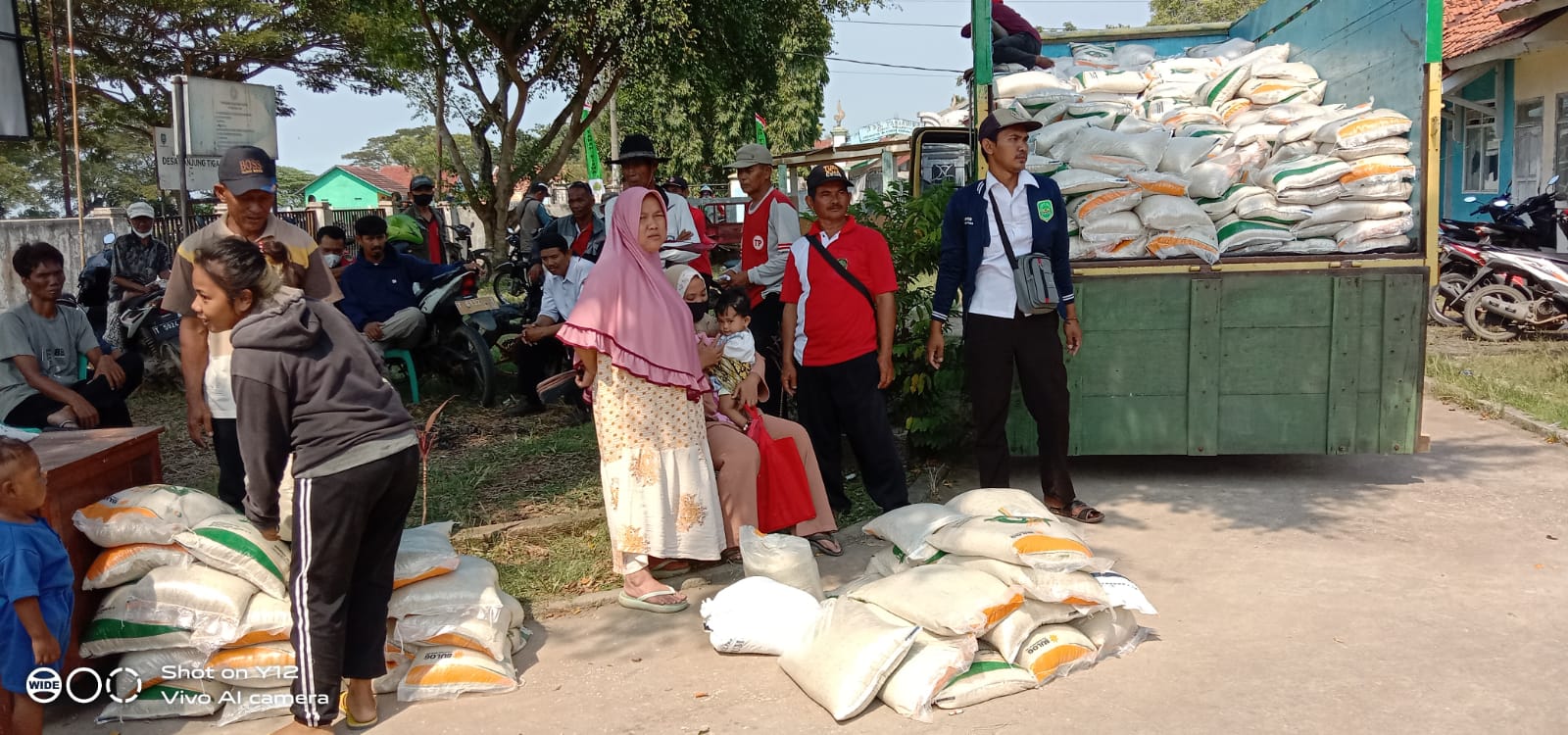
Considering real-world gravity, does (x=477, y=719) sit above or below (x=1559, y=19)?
below

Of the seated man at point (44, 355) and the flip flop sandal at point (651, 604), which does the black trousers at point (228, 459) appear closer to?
the seated man at point (44, 355)

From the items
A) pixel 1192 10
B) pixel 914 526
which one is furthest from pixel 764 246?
pixel 1192 10

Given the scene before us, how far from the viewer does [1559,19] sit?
11.6m

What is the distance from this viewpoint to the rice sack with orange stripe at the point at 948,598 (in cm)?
354

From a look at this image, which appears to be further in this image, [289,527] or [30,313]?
[30,313]

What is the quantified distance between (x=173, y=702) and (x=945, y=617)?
2.45 m

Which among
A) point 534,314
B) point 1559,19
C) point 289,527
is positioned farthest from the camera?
point 1559,19

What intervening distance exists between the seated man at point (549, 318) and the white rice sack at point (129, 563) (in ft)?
9.92

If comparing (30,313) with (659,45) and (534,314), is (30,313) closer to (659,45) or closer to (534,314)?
(534,314)

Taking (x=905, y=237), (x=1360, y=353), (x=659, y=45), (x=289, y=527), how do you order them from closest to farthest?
(x=289, y=527)
(x=1360, y=353)
(x=905, y=237)
(x=659, y=45)

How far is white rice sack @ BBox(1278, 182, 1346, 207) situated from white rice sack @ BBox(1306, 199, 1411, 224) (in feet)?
0.12

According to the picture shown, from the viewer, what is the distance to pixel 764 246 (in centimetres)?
653

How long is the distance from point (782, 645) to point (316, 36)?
2316 cm

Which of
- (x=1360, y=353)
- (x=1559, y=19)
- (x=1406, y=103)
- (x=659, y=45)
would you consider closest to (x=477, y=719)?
(x=1360, y=353)
